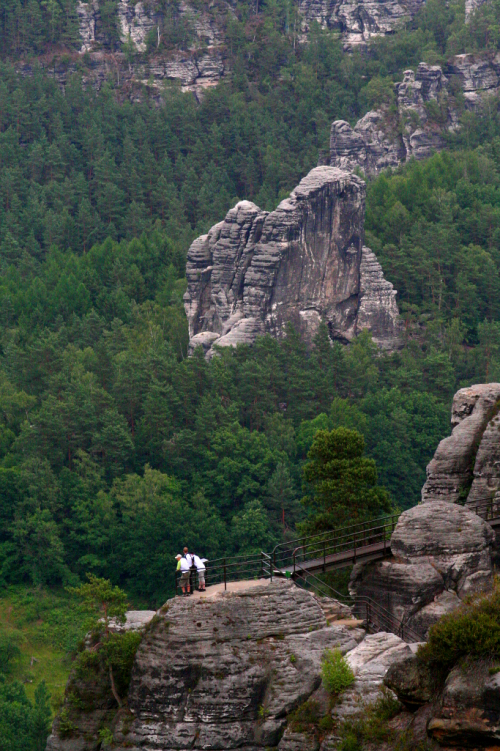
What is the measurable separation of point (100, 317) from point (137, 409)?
2052 centimetres

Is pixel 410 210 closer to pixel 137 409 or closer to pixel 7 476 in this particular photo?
pixel 137 409

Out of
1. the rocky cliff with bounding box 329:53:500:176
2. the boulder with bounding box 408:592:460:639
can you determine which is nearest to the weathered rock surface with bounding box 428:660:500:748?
the boulder with bounding box 408:592:460:639

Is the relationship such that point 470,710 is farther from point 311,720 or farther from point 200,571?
point 200,571

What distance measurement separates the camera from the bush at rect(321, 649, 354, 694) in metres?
39.8

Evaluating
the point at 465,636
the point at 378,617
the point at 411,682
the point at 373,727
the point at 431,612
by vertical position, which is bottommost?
the point at 378,617

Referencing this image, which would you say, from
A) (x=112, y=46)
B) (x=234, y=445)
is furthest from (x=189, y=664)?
(x=112, y=46)

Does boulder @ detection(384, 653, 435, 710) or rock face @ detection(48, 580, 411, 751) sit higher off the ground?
boulder @ detection(384, 653, 435, 710)

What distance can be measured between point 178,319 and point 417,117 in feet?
199

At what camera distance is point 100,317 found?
414 feet

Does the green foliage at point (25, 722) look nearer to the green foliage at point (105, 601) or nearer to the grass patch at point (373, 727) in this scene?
the green foliage at point (105, 601)

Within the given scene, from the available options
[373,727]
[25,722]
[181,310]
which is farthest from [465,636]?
[181,310]

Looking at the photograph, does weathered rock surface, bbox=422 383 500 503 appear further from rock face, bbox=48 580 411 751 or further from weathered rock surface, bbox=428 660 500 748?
weathered rock surface, bbox=428 660 500 748

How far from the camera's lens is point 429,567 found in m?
47.8

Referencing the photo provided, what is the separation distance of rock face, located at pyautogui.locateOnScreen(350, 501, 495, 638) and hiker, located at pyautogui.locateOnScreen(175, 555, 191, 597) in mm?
6879
